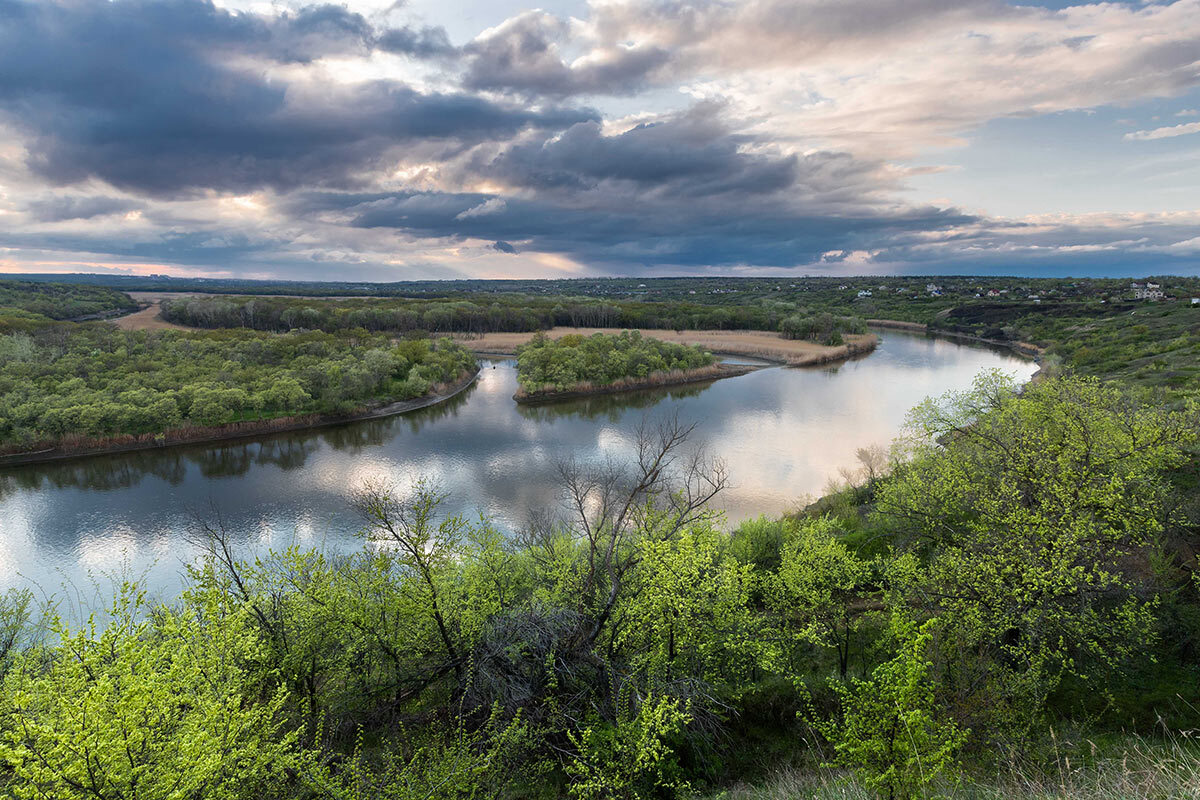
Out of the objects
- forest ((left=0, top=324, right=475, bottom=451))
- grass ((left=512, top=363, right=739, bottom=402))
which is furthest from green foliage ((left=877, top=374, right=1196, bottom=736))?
forest ((left=0, top=324, right=475, bottom=451))

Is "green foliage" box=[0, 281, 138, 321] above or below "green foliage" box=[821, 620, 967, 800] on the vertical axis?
above

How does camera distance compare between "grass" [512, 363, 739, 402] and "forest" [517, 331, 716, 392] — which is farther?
"forest" [517, 331, 716, 392]

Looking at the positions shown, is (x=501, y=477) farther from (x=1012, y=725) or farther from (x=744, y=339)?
(x=744, y=339)

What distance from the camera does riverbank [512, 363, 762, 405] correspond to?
6494 centimetres

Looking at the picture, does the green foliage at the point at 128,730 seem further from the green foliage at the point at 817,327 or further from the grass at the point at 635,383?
the green foliage at the point at 817,327

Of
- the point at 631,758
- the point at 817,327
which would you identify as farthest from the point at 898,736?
the point at 817,327

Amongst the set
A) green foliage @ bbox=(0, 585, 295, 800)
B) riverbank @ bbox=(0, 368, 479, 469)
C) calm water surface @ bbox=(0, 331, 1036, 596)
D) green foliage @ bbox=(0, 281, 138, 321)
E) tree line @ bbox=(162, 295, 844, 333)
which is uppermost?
green foliage @ bbox=(0, 281, 138, 321)

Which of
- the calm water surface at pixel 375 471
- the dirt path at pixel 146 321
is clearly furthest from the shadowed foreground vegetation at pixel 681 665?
the dirt path at pixel 146 321

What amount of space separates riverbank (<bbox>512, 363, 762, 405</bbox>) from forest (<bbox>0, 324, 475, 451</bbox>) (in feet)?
44.6

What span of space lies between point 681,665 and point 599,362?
2259 inches

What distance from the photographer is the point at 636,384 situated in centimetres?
7056

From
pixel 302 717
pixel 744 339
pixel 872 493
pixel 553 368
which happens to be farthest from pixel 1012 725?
pixel 744 339

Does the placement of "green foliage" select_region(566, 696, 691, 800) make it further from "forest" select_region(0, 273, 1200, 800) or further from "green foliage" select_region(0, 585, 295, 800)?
"green foliage" select_region(0, 585, 295, 800)

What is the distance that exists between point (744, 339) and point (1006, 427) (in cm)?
9320
